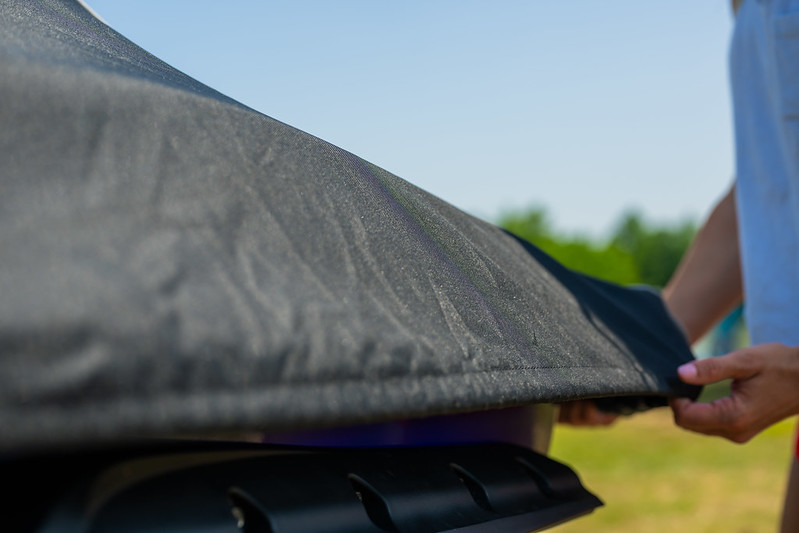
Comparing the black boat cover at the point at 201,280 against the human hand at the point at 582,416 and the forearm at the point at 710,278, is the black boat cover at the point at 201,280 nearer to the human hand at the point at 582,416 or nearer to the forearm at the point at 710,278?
the human hand at the point at 582,416

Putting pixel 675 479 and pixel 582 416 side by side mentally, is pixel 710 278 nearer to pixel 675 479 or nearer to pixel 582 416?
pixel 582 416

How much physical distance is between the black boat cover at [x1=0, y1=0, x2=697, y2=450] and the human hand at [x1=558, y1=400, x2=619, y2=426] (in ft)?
3.06

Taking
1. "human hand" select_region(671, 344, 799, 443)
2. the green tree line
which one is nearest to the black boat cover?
"human hand" select_region(671, 344, 799, 443)

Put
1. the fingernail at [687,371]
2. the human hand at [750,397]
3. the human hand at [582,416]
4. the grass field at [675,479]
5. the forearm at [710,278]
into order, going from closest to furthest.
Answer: the fingernail at [687,371], the human hand at [750,397], the human hand at [582,416], the forearm at [710,278], the grass field at [675,479]

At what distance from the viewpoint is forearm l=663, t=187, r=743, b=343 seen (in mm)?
2750

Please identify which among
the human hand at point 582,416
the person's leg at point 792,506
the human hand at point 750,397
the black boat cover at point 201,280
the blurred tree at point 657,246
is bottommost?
the blurred tree at point 657,246

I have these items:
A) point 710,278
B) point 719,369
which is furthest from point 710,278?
point 719,369

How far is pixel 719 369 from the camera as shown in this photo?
5.57 ft

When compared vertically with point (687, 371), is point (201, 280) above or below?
above

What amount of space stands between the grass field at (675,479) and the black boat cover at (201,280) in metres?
4.72

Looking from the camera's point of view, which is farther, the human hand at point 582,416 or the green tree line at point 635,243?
the green tree line at point 635,243

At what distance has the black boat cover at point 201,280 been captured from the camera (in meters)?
0.57

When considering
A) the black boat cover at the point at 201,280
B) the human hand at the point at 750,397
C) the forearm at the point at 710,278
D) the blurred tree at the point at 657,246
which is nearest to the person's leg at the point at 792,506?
the forearm at the point at 710,278

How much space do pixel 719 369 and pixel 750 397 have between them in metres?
0.27
